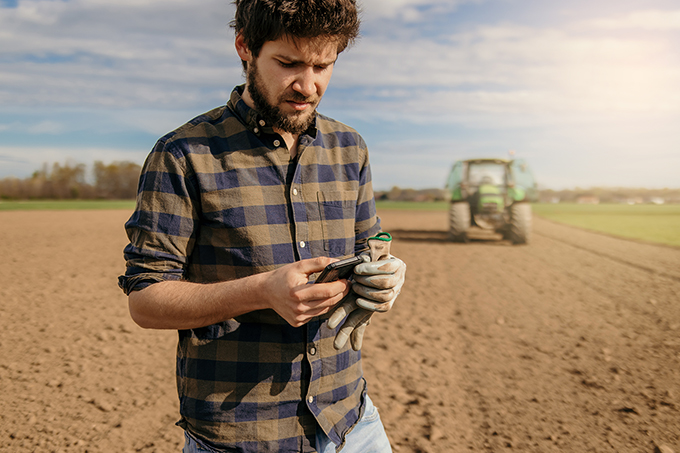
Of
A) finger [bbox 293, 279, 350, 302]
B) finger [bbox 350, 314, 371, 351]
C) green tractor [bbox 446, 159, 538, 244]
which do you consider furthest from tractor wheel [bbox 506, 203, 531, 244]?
finger [bbox 293, 279, 350, 302]

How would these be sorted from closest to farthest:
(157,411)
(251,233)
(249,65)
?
1. (251,233)
2. (249,65)
3. (157,411)

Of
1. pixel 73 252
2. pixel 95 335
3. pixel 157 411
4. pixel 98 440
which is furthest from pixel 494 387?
pixel 73 252

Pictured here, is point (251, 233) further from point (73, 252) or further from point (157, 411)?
point (73, 252)

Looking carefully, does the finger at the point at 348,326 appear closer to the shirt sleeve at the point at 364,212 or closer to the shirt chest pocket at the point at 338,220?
the shirt chest pocket at the point at 338,220

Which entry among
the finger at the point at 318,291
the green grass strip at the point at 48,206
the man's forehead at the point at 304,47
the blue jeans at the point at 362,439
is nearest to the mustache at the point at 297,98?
the man's forehead at the point at 304,47

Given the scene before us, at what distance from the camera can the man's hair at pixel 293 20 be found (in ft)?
5.13

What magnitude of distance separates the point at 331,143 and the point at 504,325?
5273mm

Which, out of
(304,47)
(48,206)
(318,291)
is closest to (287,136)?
(304,47)

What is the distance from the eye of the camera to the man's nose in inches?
64.6

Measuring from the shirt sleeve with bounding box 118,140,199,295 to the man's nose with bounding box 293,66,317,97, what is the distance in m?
0.46

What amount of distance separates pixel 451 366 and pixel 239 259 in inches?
156

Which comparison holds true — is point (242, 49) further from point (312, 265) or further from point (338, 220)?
point (312, 265)

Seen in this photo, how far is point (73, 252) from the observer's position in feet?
42.0

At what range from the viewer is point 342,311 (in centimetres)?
161
